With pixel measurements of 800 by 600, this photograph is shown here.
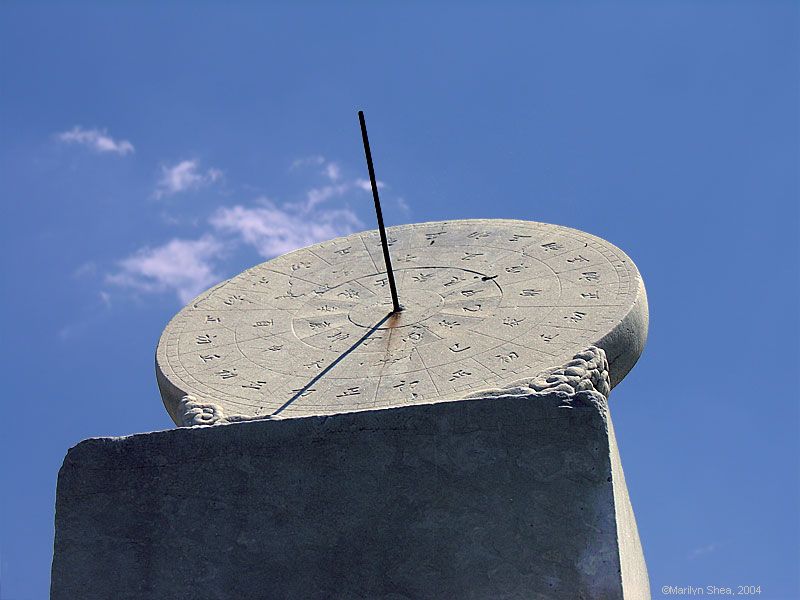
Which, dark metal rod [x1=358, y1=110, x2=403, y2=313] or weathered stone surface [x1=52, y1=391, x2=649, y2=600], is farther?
dark metal rod [x1=358, y1=110, x2=403, y2=313]

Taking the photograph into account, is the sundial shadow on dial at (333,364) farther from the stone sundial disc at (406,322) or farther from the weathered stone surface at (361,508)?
the weathered stone surface at (361,508)

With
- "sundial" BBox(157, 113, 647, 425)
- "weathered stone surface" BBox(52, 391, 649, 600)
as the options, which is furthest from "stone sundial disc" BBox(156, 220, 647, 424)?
"weathered stone surface" BBox(52, 391, 649, 600)

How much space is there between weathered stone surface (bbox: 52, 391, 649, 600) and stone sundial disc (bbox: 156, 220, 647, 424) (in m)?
0.45

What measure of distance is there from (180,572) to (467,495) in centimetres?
→ 138

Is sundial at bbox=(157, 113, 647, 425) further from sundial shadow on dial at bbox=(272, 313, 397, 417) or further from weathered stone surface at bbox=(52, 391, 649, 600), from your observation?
weathered stone surface at bbox=(52, 391, 649, 600)

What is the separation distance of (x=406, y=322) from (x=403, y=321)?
33 millimetres

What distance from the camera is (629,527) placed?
20.4 ft

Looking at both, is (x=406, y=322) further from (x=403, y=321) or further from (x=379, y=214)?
(x=379, y=214)

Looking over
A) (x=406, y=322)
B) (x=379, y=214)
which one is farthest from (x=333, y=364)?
(x=379, y=214)

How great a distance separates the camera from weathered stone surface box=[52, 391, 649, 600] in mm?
5477

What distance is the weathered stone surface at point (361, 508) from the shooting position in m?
5.48

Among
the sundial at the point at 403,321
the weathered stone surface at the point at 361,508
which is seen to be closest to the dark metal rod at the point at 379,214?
the sundial at the point at 403,321

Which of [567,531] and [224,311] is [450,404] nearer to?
[567,531]

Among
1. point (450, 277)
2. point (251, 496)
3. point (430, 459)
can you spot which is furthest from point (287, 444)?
point (450, 277)
